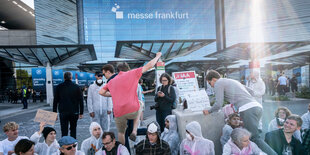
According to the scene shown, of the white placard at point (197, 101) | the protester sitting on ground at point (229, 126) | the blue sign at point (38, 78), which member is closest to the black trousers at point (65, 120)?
the white placard at point (197, 101)

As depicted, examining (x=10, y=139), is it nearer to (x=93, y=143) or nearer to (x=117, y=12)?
(x=93, y=143)

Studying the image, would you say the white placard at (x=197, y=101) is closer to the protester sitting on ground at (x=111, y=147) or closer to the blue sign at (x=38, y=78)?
Answer: the protester sitting on ground at (x=111, y=147)

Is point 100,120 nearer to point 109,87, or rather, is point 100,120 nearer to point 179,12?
point 109,87

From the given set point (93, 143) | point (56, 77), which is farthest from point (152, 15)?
point (93, 143)

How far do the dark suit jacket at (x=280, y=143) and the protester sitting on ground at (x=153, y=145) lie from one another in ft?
6.07

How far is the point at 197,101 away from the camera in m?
3.89

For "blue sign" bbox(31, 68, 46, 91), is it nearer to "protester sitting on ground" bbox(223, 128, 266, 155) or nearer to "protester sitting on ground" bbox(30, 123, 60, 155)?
"protester sitting on ground" bbox(30, 123, 60, 155)

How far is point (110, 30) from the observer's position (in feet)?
114

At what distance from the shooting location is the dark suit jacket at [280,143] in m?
3.07

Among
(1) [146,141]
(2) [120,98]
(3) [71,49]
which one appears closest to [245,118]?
(1) [146,141]

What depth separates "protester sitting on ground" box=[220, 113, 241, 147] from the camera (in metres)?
3.51

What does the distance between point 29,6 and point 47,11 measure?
3.57 metres

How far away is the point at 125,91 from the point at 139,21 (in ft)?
113

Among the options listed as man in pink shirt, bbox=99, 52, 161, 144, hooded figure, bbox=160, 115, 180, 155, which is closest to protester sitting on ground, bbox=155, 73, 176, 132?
hooded figure, bbox=160, 115, 180, 155
